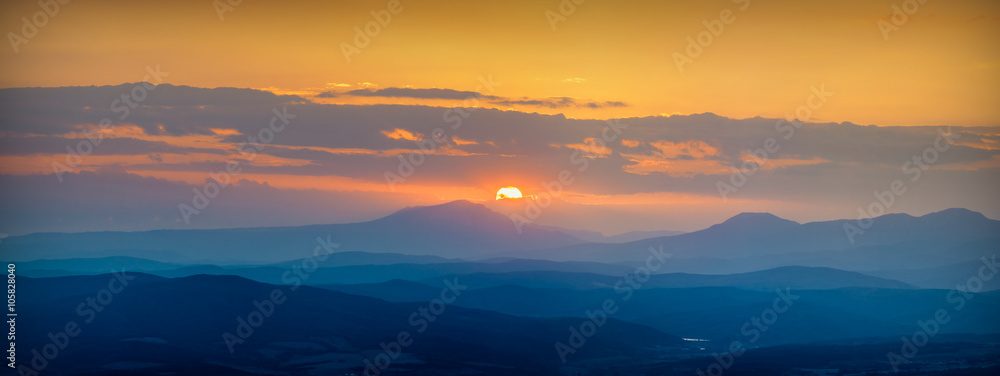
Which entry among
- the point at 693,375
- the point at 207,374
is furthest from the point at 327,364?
the point at 693,375

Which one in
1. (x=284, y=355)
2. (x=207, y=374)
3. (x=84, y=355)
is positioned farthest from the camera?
(x=284, y=355)

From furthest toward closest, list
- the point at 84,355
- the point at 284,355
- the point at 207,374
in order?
1. the point at 284,355
2. the point at 84,355
3. the point at 207,374

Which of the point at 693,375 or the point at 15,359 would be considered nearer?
the point at 15,359

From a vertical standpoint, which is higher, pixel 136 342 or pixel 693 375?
pixel 136 342

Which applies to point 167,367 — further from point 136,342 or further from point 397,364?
point 397,364

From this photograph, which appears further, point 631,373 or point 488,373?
point 631,373

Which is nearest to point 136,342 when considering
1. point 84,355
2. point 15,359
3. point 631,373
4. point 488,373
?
point 84,355

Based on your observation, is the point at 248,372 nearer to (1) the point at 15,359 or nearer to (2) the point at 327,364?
(2) the point at 327,364

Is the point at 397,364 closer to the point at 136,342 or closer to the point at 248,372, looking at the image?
the point at 248,372

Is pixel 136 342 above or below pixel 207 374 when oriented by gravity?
above
